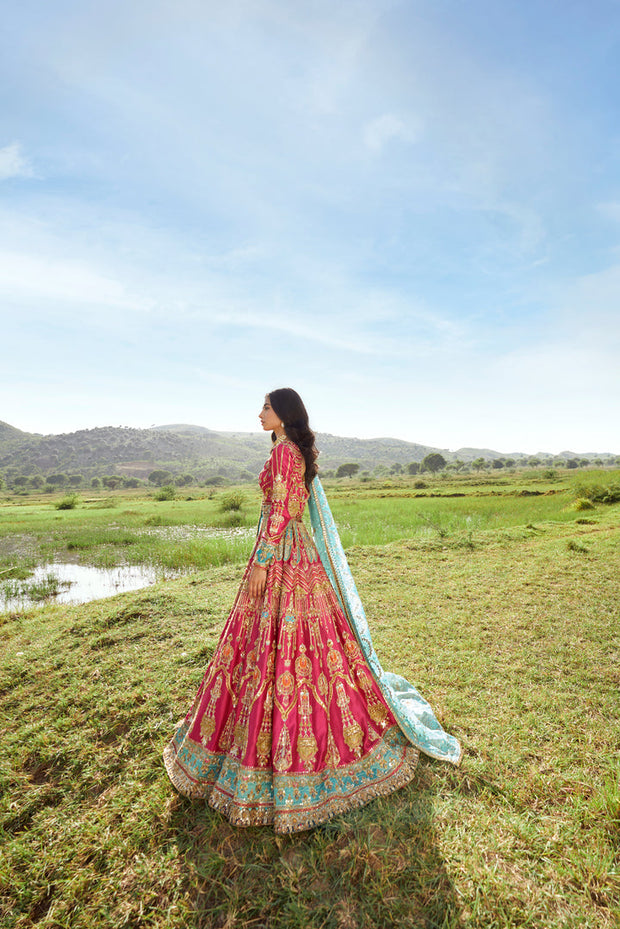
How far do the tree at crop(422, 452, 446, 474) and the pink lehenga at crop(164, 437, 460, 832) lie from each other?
90.1 metres

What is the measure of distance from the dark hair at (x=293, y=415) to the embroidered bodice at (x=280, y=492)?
0.05 metres

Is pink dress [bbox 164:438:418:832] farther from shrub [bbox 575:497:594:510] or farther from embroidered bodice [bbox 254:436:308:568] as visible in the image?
shrub [bbox 575:497:594:510]

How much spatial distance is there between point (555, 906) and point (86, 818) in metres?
2.64

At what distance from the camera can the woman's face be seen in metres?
2.84

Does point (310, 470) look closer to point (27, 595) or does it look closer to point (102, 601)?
point (102, 601)

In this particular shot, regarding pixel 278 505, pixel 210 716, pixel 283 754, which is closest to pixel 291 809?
pixel 283 754

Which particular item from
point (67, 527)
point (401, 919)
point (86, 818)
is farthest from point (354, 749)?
point (67, 527)

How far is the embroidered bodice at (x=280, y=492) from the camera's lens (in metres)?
2.60

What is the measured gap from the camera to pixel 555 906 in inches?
77.0

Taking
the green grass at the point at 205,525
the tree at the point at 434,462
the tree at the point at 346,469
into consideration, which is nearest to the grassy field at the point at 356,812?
the green grass at the point at 205,525

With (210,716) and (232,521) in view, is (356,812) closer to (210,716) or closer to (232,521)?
(210,716)

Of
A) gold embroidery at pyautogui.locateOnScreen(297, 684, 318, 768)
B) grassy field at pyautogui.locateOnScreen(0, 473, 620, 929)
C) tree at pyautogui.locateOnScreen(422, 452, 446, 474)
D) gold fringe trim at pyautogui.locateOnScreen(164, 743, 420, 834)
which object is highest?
tree at pyautogui.locateOnScreen(422, 452, 446, 474)

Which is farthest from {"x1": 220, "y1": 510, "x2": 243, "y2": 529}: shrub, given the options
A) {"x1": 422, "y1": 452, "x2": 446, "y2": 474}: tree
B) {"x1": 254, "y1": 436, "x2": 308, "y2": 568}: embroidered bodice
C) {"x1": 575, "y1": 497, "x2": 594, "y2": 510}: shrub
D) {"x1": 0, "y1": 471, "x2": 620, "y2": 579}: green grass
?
{"x1": 422, "y1": 452, "x2": 446, "y2": 474}: tree

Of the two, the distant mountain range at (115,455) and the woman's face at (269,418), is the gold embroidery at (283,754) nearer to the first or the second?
the woman's face at (269,418)
